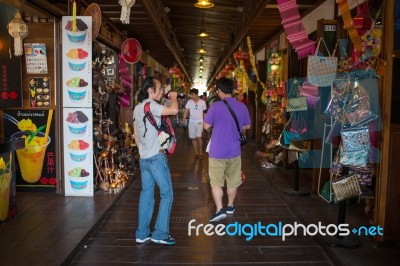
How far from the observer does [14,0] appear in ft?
17.7

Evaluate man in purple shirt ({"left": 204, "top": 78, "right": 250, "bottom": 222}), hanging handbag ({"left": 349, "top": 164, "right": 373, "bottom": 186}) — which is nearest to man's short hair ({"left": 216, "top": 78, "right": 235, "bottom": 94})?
man in purple shirt ({"left": 204, "top": 78, "right": 250, "bottom": 222})

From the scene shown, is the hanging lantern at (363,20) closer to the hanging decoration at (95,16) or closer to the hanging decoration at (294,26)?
the hanging decoration at (294,26)

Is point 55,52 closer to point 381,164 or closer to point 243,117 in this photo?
point 243,117

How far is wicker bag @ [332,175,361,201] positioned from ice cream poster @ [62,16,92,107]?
13.1ft

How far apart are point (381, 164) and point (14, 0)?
5095 millimetres

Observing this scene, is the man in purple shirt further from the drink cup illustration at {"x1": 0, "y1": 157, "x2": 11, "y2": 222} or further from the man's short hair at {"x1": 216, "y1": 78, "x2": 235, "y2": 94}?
the drink cup illustration at {"x1": 0, "y1": 157, "x2": 11, "y2": 222}

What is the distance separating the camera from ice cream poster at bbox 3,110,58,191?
6.61 metres

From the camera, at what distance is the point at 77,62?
6.29 m

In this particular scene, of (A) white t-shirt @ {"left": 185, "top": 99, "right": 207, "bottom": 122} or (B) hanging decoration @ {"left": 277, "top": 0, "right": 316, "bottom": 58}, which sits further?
(A) white t-shirt @ {"left": 185, "top": 99, "right": 207, "bottom": 122}

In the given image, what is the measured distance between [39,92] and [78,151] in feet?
3.93

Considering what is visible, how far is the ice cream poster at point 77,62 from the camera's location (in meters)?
6.23

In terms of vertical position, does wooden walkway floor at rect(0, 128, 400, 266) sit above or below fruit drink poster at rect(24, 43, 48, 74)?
below

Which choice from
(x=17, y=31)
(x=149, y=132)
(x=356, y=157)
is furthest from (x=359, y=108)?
(x=17, y=31)

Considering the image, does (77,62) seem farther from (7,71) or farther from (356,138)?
(356,138)
